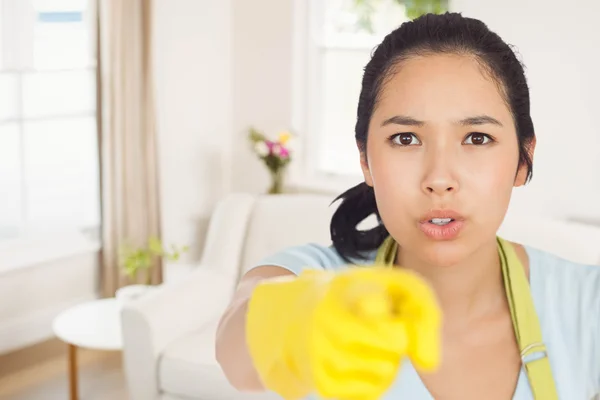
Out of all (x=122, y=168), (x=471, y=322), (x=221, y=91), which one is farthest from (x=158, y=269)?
(x=471, y=322)

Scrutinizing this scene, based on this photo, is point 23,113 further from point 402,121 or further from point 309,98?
point 402,121

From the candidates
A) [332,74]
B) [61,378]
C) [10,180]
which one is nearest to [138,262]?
[61,378]

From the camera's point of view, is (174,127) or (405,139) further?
(174,127)

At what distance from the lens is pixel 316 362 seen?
0.57m

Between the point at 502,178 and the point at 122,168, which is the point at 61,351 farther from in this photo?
the point at 502,178

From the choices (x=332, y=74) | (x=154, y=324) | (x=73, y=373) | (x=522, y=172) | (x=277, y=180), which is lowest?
(x=73, y=373)

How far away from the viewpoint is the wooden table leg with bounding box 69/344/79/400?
3217 mm

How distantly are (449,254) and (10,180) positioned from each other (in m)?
2.99

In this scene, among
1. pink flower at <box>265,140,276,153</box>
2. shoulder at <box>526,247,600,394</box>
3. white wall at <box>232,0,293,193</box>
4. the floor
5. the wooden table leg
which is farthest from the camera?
white wall at <box>232,0,293,193</box>

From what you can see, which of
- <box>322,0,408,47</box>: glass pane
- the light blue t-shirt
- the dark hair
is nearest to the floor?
<box>322,0,408,47</box>: glass pane

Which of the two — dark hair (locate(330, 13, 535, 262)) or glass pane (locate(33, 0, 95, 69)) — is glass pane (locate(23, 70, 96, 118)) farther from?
dark hair (locate(330, 13, 535, 262))

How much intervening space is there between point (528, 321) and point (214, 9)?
3.30 m

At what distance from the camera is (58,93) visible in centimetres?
388

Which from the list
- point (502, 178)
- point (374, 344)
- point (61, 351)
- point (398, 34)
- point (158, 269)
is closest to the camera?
point (374, 344)
